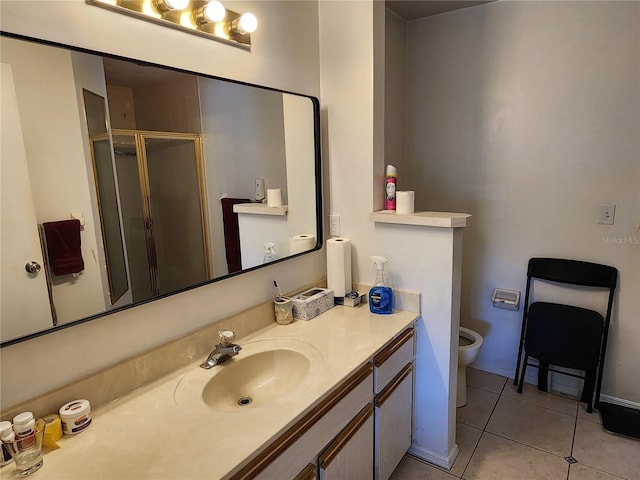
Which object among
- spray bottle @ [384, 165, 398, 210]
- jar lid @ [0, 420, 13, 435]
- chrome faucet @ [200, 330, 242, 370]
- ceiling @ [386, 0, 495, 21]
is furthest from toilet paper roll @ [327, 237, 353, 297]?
ceiling @ [386, 0, 495, 21]

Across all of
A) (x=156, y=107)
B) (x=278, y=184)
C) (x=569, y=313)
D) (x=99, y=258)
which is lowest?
(x=569, y=313)

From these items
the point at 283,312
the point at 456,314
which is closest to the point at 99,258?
the point at 283,312

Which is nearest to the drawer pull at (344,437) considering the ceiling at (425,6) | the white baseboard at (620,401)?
the white baseboard at (620,401)

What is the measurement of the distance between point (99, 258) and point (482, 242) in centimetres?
233

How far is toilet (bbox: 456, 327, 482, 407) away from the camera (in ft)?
7.47

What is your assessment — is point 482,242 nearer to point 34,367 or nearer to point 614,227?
point 614,227

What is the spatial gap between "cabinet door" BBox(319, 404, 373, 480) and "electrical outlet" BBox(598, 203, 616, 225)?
178cm

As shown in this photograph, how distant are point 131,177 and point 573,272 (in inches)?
95.3

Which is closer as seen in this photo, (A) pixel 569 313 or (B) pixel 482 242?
(A) pixel 569 313

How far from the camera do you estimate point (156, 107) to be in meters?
1.27

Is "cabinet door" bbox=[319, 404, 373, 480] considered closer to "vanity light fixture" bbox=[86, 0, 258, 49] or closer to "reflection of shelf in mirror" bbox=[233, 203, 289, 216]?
"reflection of shelf in mirror" bbox=[233, 203, 289, 216]

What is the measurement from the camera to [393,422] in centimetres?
169

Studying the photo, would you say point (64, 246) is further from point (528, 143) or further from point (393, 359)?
point (528, 143)

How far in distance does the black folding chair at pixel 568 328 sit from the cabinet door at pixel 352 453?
1.49 metres
